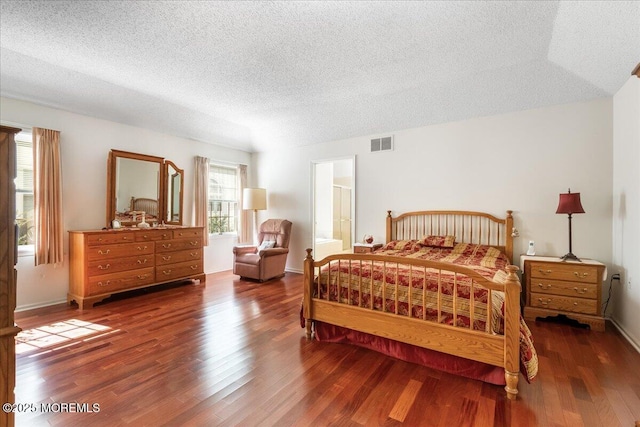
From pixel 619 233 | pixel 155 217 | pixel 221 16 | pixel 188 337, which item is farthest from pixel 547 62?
pixel 155 217

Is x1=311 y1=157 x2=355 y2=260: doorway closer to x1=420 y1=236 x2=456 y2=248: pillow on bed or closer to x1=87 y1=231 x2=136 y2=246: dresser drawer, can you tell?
x1=420 y1=236 x2=456 y2=248: pillow on bed

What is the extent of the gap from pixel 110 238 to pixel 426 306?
3.89m

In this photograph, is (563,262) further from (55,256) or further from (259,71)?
(55,256)

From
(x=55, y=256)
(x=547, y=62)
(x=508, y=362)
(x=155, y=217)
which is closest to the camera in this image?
(x=508, y=362)

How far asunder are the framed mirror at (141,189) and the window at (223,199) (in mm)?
705

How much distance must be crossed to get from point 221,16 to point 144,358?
2.87m

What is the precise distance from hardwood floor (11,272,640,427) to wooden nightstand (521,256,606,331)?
0.16m

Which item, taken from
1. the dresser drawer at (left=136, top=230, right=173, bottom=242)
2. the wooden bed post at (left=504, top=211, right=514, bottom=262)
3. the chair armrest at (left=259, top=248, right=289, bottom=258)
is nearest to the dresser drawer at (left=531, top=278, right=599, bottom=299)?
the wooden bed post at (left=504, top=211, right=514, bottom=262)

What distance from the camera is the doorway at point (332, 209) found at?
22.1ft

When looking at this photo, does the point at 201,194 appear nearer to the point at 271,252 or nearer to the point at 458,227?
the point at 271,252

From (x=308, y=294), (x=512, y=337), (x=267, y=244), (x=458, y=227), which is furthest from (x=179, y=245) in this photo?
(x=512, y=337)

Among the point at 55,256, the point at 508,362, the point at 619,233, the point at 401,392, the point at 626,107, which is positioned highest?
the point at 626,107

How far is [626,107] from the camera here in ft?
9.42

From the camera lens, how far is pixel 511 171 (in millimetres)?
3779
